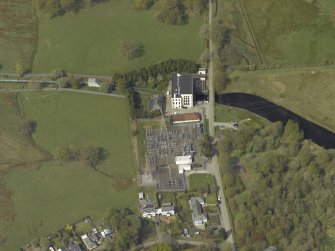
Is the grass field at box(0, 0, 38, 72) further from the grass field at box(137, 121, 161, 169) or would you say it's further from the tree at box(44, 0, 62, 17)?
the grass field at box(137, 121, 161, 169)

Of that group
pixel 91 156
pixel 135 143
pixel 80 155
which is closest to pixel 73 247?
pixel 91 156

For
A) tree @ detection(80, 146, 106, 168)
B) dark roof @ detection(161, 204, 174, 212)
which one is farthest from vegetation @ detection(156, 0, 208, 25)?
dark roof @ detection(161, 204, 174, 212)

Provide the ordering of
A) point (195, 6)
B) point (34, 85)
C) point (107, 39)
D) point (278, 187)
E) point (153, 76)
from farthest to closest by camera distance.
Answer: point (195, 6)
point (107, 39)
point (34, 85)
point (153, 76)
point (278, 187)

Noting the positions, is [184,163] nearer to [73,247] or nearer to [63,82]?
[73,247]

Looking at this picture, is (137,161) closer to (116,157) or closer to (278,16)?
(116,157)

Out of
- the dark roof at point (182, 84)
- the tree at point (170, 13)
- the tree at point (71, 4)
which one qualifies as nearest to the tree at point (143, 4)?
the tree at point (170, 13)

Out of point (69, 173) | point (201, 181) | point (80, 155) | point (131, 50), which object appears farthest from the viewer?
point (131, 50)

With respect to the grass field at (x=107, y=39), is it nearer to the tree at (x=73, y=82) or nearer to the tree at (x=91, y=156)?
the tree at (x=73, y=82)
